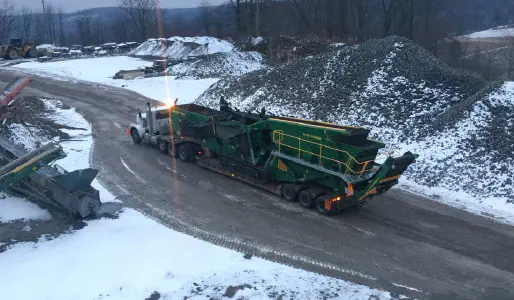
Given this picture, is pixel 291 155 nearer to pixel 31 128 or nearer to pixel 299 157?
pixel 299 157

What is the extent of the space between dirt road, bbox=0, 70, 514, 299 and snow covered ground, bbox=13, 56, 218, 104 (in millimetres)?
15717

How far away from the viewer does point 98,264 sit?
33.2ft

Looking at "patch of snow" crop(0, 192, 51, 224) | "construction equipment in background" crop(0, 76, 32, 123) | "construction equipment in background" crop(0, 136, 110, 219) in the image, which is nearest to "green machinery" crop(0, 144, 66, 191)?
"construction equipment in background" crop(0, 136, 110, 219)

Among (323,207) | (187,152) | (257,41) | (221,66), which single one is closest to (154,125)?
(187,152)

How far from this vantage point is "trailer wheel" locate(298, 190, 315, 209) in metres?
13.1

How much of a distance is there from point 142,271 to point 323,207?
5.31 metres

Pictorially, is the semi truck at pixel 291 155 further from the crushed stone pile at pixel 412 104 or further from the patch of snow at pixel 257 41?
the patch of snow at pixel 257 41

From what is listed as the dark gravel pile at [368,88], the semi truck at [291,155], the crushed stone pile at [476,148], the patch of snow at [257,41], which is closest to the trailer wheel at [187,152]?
the semi truck at [291,155]

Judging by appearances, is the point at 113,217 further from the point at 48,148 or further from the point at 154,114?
the point at 154,114

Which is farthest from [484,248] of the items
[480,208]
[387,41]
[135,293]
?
[387,41]

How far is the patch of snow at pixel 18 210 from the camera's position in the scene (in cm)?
1223

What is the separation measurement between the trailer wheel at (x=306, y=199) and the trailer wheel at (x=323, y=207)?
23cm

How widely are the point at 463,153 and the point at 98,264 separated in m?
12.3

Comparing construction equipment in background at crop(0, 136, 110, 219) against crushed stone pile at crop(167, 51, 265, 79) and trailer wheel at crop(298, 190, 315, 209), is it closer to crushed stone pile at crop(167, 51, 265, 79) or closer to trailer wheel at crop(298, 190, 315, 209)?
trailer wheel at crop(298, 190, 315, 209)
